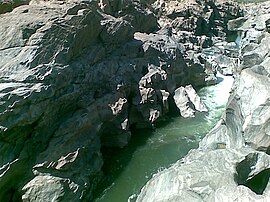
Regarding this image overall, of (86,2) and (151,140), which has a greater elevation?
(86,2)

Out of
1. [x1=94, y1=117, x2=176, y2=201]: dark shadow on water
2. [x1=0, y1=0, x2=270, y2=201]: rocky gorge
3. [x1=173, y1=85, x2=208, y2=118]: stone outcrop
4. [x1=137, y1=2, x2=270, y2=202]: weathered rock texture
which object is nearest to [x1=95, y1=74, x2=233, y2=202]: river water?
[x1=94, y1=117, x2=176, y2=201]: dark shadow on water

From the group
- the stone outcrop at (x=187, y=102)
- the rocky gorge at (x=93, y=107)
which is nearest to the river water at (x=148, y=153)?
the stone outcrop at (x=187, y=102)

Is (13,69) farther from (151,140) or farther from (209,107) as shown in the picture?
(209,107)

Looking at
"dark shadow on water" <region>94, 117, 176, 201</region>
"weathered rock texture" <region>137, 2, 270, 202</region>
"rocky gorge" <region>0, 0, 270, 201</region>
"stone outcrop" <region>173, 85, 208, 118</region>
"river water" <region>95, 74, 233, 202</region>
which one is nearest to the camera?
"weathered rock texture" <region>137, 2, 270, 202</region>

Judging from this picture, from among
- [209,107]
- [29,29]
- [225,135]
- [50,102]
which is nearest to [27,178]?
[50,102]

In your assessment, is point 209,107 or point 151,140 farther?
point 209,107

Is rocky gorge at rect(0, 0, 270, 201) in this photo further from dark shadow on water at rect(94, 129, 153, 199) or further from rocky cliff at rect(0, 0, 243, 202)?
dark shadow on water at rect(94, 129, 153, 199)
